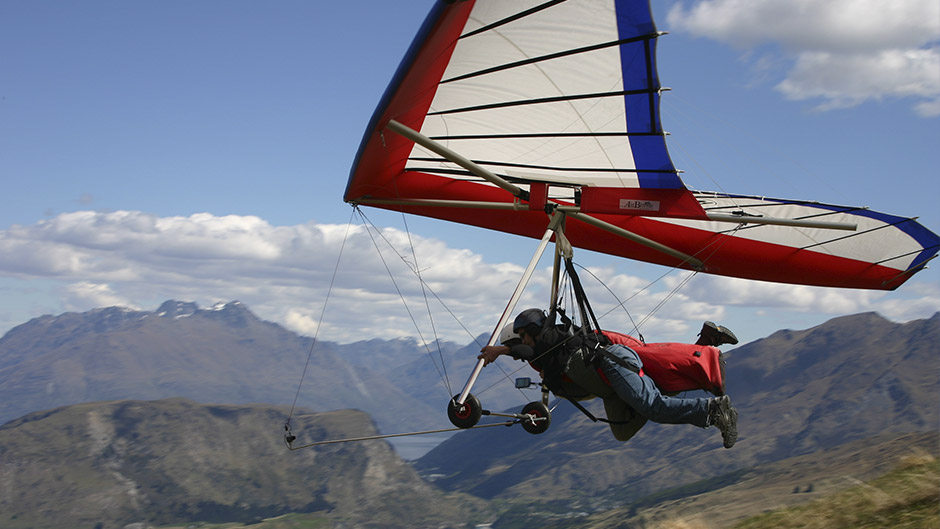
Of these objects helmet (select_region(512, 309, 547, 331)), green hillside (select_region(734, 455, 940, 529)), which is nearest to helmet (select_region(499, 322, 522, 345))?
helmet (select_region(512, 309, 547, 331))

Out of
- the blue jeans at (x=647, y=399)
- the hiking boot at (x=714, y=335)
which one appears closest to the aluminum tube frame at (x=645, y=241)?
the hiking boot at (x=714, y=335)

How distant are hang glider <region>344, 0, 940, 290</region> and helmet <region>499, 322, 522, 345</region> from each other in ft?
6.36

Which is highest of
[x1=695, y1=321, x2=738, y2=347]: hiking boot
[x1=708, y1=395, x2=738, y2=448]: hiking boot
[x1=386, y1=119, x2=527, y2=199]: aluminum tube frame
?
[x1=386, y1=119, x2=527, y2=199]: aluminum tube frame

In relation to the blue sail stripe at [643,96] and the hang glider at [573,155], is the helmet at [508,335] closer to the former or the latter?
the hang glider at [573,155]

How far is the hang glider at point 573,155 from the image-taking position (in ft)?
30.2

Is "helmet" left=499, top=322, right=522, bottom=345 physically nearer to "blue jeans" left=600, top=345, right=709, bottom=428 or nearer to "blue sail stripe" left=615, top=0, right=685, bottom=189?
"blue jeans" left=600, top=345, right=709, bottom=428

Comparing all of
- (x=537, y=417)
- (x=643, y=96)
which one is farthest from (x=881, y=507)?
(x=643, y=96)

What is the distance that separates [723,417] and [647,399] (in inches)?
33.0

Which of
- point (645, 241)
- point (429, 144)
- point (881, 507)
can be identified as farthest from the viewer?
point (645, 241)

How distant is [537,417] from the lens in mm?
9539

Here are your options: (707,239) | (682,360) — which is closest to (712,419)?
(682,360)

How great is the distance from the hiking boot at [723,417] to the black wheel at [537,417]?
6.13ft

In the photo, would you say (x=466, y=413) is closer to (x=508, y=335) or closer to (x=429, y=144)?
(x=508, y=335)

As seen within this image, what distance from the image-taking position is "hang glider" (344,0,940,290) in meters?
9.20
